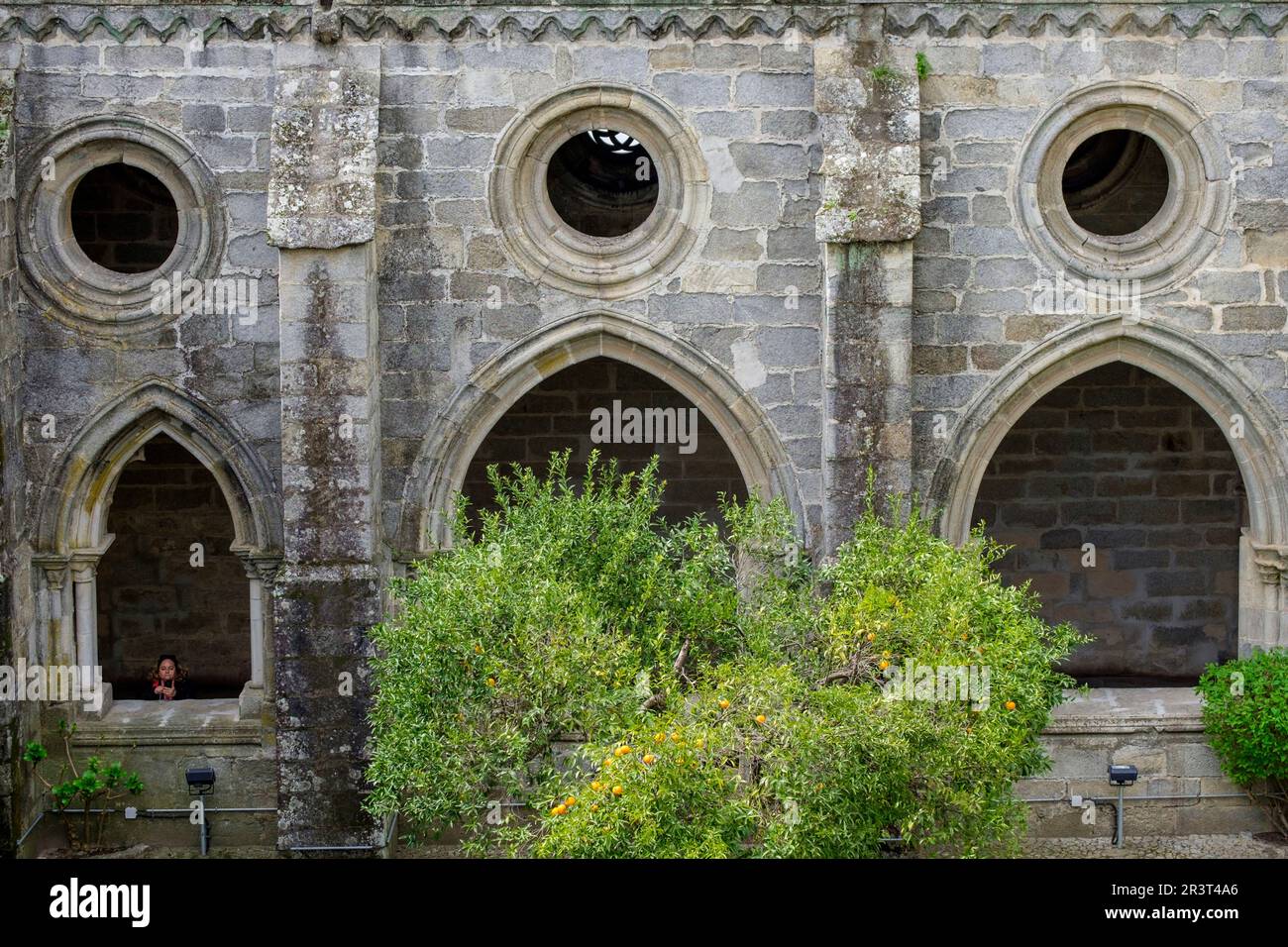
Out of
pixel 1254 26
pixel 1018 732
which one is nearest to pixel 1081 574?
pixel 1254 26

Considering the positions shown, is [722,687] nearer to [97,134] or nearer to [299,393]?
[299,393]

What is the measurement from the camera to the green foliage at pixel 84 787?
1441 centimetres

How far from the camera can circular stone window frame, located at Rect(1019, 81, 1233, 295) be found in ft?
46.6

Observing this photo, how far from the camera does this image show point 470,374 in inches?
564

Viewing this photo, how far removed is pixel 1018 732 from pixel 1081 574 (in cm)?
793

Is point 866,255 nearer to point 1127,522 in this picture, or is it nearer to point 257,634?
point 257,634

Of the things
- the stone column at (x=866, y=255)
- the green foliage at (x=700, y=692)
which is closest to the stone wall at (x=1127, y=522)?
the stone column at (x=866, y=255)

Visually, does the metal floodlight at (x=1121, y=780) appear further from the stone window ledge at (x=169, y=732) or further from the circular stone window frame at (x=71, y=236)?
the circular stone window frame at (x=71, y=236)

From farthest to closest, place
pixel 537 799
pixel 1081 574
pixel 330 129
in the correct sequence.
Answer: pixel 1081 574 < pixel 330 129 < pixel 537 799

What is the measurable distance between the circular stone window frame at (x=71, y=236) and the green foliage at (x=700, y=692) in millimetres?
4317

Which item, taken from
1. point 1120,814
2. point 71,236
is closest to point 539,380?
point 71,236

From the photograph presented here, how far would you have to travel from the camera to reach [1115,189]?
17.2 meters

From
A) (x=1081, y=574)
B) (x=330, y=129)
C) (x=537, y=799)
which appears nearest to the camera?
(x=537, y=799)

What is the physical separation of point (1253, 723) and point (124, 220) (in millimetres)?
10498
